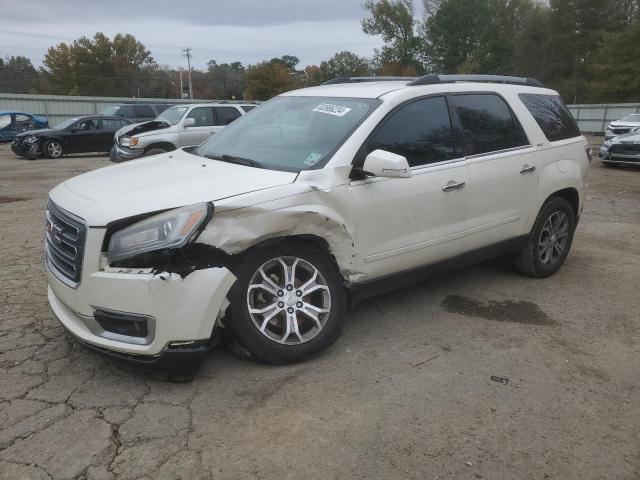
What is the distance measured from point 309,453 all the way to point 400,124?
7.66 feet

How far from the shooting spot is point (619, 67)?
4603 centimetres

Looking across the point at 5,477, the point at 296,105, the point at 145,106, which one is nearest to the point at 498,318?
the point at 296,105

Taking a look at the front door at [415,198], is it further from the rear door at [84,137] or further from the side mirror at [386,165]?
the rear door at [84,137]

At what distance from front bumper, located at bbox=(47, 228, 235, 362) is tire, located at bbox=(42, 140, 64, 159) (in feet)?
55.4

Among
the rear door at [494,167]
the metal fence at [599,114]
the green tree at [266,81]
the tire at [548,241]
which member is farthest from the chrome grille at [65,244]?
the green tree at [266,81]

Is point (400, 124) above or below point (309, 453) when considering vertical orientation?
above

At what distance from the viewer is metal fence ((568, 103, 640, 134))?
104 ft

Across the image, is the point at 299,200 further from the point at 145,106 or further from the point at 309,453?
the point at 145,106

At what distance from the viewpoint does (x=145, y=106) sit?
21.9 metres

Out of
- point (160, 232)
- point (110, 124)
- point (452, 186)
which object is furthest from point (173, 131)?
point (160, 232)

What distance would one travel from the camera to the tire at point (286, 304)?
3.22 m

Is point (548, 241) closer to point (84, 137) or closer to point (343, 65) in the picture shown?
point (84, 137)

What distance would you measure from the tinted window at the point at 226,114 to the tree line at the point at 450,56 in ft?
141

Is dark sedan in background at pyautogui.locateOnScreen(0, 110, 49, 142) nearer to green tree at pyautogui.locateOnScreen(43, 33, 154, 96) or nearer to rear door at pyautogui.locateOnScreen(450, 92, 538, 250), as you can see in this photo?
rear door at pyautogui.locateOnScreen(450, 92, 538, 250)
